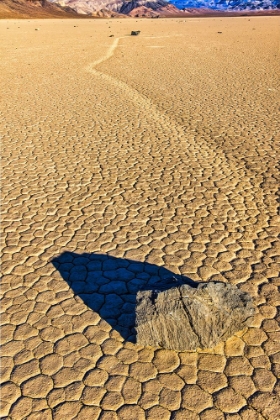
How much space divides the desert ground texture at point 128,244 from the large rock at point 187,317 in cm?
13

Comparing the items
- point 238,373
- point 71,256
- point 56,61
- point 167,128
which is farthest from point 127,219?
point 56,61

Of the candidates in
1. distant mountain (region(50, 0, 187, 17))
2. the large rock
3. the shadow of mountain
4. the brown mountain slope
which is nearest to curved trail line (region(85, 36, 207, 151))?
the shadow of mountain

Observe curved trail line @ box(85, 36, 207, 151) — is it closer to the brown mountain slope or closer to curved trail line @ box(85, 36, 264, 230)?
curved trail line @ box(85, 36, 264, 230)

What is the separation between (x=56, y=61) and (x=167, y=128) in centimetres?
1069

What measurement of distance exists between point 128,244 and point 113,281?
686 mm

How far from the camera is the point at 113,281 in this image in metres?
4.22

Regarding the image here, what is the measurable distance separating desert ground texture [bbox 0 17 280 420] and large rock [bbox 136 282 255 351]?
0.42 feet

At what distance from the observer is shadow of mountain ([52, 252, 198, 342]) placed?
3.71 meters

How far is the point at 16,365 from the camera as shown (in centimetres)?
327

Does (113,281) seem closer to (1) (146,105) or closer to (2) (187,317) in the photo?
(2) (187,317)

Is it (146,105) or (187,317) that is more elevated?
(187,317)

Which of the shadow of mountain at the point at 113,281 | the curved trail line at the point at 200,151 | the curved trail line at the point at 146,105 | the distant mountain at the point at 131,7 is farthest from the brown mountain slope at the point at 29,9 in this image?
the shadow of mountain at the point at 113,281

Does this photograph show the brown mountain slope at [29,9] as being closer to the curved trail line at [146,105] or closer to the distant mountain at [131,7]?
the distant mountain at [131,7]

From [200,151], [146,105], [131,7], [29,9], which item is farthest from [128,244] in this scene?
[131,7]
